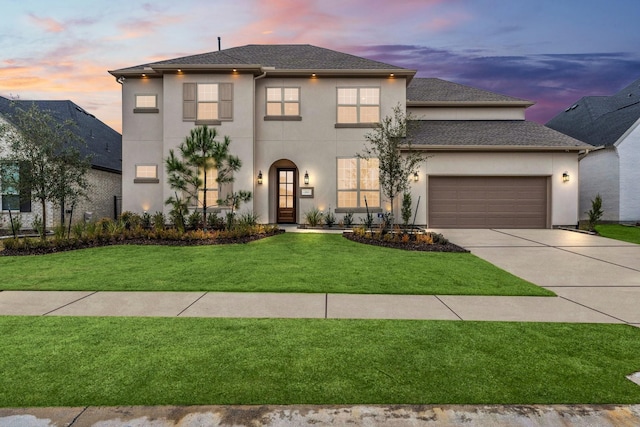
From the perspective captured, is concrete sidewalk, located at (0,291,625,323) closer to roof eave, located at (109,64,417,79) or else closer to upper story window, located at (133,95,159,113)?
roof eave, located at (109,64,417,79)

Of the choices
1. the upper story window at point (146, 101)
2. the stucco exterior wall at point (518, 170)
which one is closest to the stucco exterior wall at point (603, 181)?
the stucco exterior wall at point (518, 170)

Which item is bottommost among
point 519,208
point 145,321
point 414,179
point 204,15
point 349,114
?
point 145,321

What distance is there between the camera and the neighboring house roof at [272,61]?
14781mm

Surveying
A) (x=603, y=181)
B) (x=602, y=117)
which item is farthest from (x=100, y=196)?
(x=602, y=117)

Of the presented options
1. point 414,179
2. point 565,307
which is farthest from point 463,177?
point 565,307

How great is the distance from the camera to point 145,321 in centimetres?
426

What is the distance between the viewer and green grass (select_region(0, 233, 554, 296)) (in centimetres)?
598

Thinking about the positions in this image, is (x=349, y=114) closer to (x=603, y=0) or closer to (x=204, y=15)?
(x=204, y=15)

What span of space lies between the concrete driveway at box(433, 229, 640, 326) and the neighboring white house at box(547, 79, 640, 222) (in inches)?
274

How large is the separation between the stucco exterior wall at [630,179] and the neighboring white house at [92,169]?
25.3 metres

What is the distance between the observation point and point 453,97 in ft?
60.1

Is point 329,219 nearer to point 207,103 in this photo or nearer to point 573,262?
point 207,103

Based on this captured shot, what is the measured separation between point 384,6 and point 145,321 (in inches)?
661

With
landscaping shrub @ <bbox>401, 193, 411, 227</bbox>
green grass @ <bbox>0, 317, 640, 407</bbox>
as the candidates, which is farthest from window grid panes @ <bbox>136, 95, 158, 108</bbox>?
green grass @ <bbox>0, 317, 640, 407</bbox>
